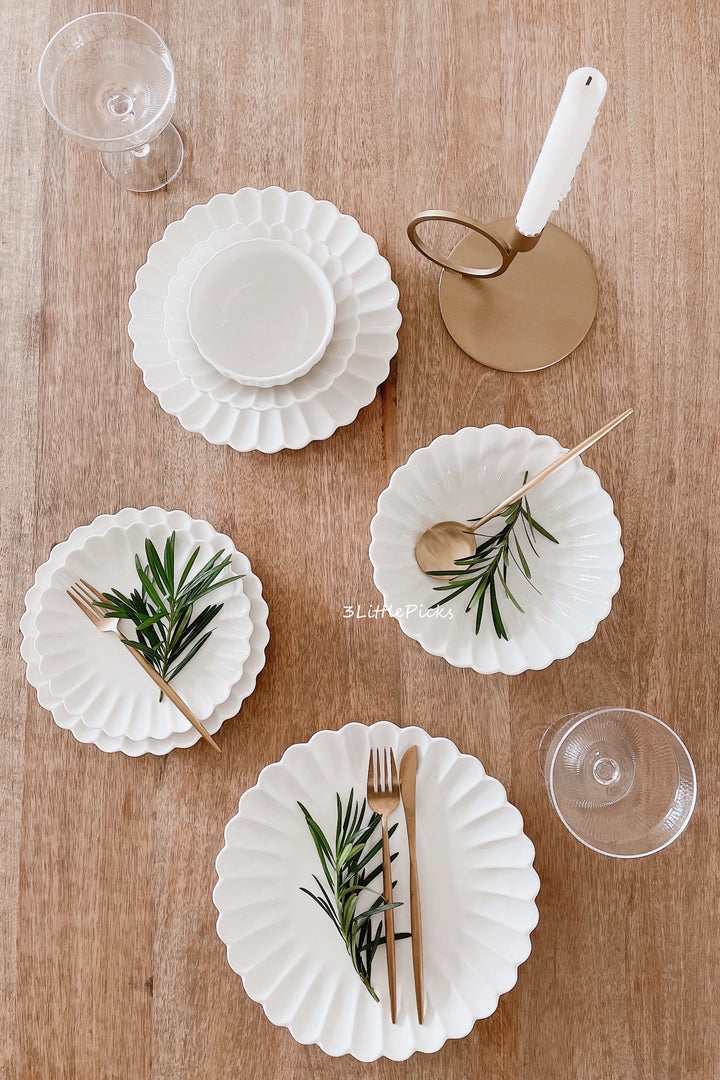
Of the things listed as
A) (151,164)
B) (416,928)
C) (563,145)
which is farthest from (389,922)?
(151,164)

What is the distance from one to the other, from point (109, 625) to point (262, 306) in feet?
1.28

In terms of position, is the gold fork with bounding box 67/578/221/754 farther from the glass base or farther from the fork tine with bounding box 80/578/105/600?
the glass base

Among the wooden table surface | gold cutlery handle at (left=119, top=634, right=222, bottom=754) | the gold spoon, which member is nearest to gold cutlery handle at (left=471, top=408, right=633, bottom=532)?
the gold spoon

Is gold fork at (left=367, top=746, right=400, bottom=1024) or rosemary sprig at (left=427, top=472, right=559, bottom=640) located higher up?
rosemary sprig at (left=427, top=472, right=559, bottom=640)

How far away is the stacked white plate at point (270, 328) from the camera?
2.87ft

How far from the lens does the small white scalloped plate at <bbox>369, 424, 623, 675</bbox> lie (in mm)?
837

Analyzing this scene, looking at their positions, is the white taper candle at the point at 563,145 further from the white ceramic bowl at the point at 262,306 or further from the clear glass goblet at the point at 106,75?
the clear glass goblet at the point at 106,75

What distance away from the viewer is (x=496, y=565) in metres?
0.85

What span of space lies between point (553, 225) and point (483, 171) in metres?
0.11

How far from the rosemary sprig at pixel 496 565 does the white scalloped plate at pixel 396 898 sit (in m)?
0.15

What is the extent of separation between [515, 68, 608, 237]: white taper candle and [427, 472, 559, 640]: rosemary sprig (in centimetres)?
26

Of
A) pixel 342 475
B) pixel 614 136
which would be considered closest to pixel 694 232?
pixel 614 136

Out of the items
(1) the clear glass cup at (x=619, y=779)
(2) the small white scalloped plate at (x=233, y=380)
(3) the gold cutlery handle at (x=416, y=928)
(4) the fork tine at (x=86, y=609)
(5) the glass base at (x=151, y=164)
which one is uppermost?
(5) the glass base at (x=151, y=164)

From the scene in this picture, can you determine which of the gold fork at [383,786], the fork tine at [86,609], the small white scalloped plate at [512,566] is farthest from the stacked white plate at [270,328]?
the gold fork at [383,786]
